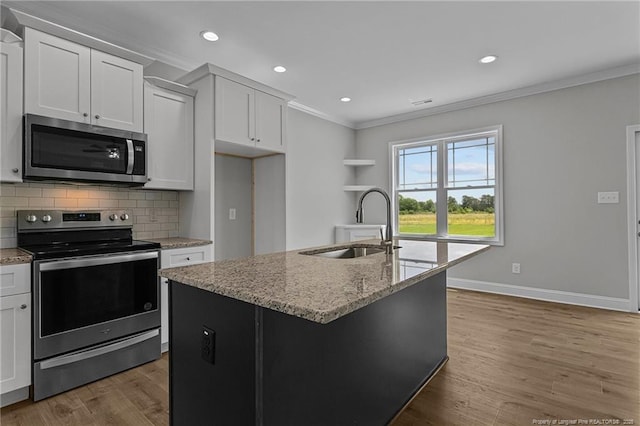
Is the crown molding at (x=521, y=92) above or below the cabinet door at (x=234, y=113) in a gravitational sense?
above

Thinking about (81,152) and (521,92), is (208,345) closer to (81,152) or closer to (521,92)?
(81,152)

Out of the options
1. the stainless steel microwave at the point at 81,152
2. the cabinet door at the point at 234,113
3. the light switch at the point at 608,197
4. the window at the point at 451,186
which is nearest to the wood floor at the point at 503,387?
the light switch at the point at 608,197

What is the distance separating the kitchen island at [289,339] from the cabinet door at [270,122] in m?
2.01

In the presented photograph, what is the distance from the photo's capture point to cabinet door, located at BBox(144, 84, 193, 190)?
289 centimetres

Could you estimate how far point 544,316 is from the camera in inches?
140

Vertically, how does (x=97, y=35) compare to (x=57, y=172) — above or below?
above

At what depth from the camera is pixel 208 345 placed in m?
1.27

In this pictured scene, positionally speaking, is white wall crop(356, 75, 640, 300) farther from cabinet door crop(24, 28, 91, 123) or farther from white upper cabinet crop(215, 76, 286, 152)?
cabinet door crop(24, 28, 91, 123)

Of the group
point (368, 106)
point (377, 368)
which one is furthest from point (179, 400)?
point (368, 106)

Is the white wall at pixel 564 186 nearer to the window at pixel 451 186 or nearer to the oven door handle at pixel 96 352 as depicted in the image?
the window at pixel 451 186

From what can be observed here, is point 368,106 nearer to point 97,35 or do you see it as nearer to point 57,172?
point 97,35

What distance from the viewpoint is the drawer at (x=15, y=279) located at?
1946 mm

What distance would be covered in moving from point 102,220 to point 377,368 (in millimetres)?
2463

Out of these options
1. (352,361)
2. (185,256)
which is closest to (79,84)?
(185,256)
